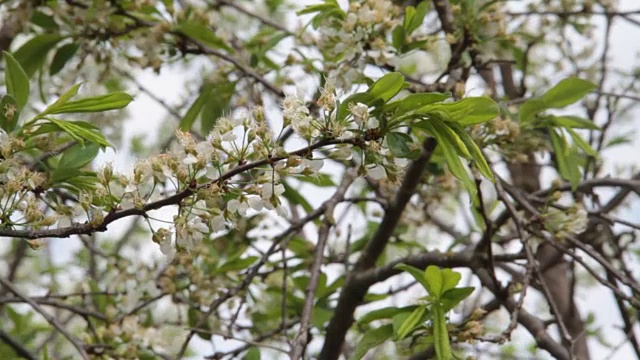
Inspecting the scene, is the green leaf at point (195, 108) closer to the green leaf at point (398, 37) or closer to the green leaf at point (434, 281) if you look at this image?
the green leaf at point (398, 37)

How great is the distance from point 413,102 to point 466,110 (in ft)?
0.20

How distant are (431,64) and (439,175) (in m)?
1.72

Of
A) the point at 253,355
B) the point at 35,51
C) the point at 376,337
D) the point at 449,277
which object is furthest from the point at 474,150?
the point at 35,51

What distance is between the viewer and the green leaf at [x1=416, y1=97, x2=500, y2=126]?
0.93m

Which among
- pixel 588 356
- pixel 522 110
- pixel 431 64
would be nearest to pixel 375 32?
pixel 522 110

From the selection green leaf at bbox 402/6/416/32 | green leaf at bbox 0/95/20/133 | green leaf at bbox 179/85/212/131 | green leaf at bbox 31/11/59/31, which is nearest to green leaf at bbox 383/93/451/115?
green leaf at bbox 0/95/20/133

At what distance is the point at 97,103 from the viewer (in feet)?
3.46

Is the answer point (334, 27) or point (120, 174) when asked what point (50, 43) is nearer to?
point (334, 27)

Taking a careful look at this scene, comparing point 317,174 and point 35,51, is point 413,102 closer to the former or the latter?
point 317,174

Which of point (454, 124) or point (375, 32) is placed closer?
point (454, 124)

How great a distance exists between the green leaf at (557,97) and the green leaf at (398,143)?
21.4 inches

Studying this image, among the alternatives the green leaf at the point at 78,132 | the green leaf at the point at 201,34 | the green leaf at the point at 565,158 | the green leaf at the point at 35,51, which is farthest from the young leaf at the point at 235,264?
the green leaf at the point at 78,132

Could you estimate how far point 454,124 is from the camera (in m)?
0.95

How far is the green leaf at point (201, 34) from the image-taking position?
1659 millimetres
